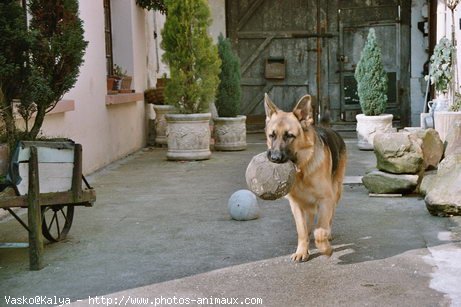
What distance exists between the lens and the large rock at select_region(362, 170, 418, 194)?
22.6 feet

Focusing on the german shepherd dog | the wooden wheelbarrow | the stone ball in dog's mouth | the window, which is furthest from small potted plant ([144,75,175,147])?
the stone ball in dog's mouth

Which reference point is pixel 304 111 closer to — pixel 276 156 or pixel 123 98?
pixel 276 156

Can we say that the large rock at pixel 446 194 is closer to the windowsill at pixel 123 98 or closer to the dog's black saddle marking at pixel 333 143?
the dog's black saddle marking at pixel 333 143

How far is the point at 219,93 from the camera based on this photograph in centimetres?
1145

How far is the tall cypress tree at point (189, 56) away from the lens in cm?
1028

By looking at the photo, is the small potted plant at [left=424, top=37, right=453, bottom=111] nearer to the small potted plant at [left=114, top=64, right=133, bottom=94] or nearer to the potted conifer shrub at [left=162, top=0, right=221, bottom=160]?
the potted conifer shrub at [left=162, top=0, right=221, bottom=160]

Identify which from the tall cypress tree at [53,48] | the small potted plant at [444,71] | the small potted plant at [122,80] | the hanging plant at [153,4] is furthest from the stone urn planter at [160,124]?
the tall cypress tree at [53,48]

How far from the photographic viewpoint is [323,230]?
4512 millimetres

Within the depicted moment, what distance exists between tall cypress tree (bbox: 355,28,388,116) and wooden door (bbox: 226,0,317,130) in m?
3.40

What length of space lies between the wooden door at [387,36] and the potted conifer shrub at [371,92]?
3075 millimetres

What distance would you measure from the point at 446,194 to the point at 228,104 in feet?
19.5

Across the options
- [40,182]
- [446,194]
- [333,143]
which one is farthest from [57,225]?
[446,194]

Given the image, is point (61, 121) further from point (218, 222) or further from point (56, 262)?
point (56, 262)

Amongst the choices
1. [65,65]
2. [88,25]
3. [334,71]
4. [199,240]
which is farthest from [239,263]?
[334,71]
